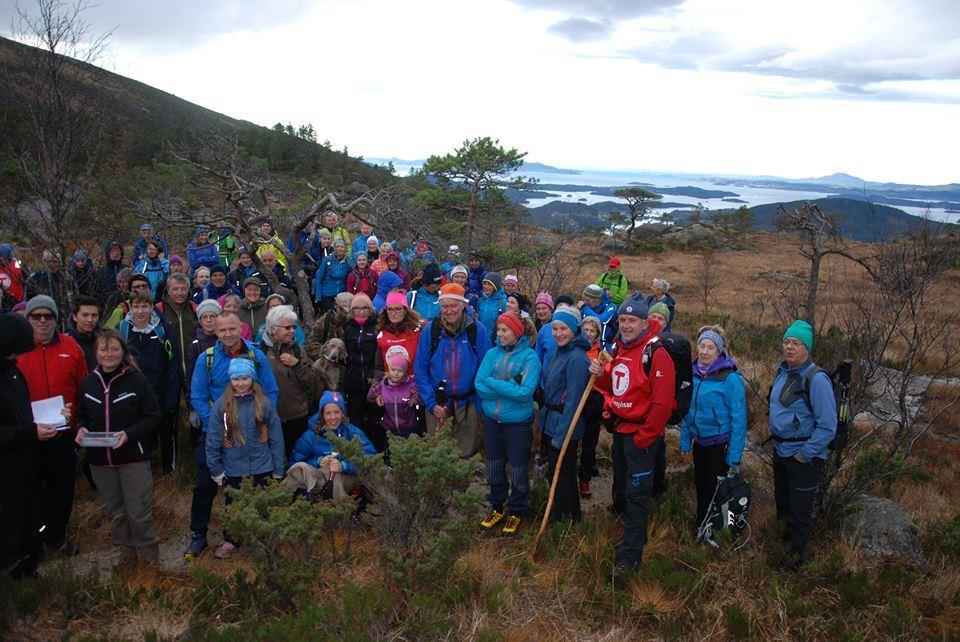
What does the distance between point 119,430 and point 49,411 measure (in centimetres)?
57

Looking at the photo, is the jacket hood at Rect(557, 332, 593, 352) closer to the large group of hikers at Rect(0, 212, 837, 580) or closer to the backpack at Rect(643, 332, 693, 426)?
the large group of hikers at Rect(0, 212, 837, 580)

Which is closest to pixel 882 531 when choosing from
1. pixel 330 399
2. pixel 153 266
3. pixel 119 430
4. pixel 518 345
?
pixel 518 345

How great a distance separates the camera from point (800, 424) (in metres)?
4.06

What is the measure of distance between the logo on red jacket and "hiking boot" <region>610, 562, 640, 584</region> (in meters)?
1.27

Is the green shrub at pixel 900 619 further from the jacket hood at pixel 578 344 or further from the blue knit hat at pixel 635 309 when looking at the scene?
the jacket hood at pixel 578 344

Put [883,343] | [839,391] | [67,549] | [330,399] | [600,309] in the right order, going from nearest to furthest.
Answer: [839,391], [67,549], [330,399], [883,343], [600,309]

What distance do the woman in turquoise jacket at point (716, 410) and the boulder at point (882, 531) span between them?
1.29m

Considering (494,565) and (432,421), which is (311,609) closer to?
(494,565)

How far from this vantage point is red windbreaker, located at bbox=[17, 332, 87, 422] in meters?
3.93

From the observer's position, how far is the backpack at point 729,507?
4.45 meters

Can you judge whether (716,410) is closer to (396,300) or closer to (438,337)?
(438,337)

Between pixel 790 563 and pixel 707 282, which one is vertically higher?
pixel 707 282

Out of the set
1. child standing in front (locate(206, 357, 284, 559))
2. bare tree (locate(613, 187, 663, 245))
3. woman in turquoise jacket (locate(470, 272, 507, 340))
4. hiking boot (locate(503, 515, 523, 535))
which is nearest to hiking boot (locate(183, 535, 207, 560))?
child standing in front (locate(206, 357, 284, 559))

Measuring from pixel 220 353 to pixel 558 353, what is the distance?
8.81 ft
